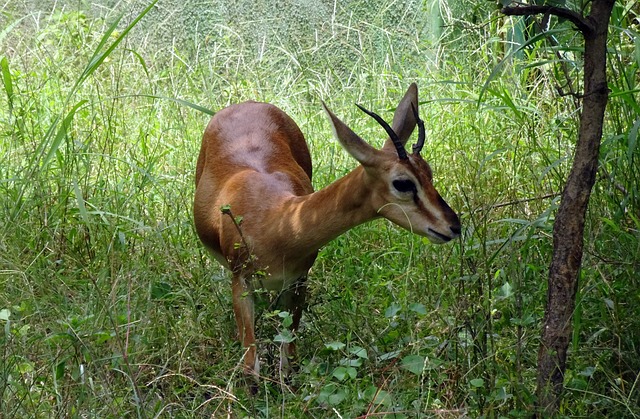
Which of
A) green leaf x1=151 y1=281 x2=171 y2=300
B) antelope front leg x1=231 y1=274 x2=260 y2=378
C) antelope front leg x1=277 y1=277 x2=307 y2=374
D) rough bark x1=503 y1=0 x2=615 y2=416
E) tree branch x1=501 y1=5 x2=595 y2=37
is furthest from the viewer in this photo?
green leaf x1=151 y1=281 x2=171 y2=300

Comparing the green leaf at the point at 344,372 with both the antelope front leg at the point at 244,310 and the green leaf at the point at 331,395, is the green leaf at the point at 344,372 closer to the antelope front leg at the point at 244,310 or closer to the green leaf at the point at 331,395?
the green leaf at the point at 331,395

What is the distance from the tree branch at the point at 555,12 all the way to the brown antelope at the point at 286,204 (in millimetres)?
793

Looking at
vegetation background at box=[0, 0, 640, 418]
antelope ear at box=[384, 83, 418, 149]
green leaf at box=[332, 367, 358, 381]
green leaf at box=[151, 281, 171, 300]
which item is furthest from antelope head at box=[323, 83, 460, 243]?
green leaf at box=[151, 281, 171, 300]

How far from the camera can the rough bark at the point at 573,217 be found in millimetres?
2885

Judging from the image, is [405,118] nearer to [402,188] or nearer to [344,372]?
A: [402,188]

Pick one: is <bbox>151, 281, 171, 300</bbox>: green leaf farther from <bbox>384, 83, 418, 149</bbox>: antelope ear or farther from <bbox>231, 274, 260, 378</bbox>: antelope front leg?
<bbox>384, 83, 418, 149</bbox>: antelope ear

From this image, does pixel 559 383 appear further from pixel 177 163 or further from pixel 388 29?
pixel 388 29

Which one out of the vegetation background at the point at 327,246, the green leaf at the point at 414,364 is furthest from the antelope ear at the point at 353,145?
the green leaf at the point at 414,364

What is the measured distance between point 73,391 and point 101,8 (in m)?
4.51

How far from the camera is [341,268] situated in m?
4.66

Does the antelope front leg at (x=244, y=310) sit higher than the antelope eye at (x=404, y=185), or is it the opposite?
the antelope eye at (x=404, y=185)

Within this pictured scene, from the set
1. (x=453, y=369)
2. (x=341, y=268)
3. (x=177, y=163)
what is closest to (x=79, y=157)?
(x=177, y=163)

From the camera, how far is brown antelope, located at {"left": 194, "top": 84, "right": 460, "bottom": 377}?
363cm

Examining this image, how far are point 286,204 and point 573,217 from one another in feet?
4.37
